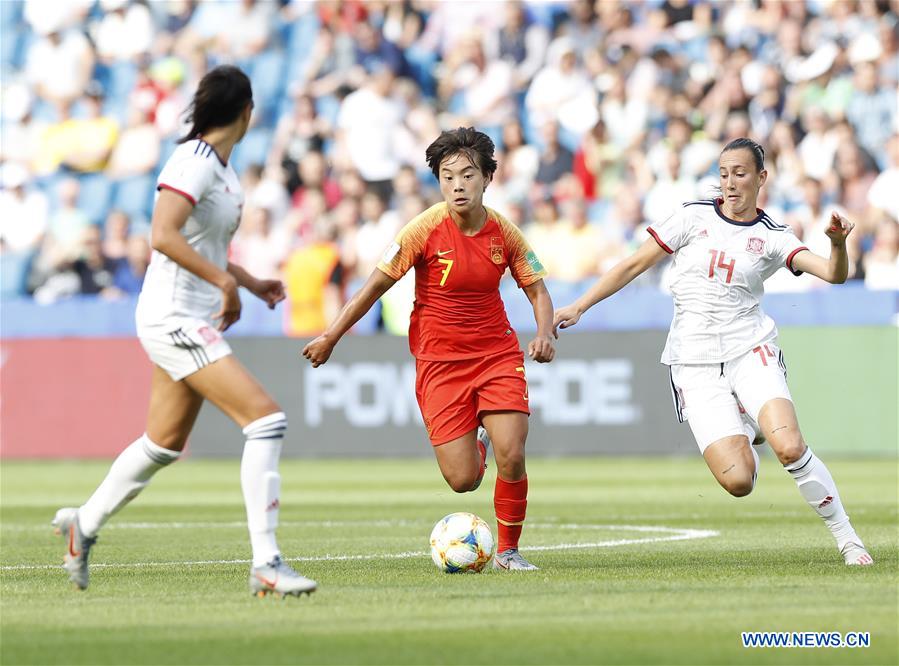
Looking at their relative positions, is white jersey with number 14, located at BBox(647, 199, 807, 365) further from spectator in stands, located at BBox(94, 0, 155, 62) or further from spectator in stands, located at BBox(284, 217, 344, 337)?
spectator in stands, located at BBox(94, 0, 155, 62)

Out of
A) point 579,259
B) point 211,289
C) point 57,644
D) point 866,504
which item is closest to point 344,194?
point 579,259

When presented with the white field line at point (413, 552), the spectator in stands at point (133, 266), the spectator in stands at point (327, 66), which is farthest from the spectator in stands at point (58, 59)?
the white field line at point (413, 552)

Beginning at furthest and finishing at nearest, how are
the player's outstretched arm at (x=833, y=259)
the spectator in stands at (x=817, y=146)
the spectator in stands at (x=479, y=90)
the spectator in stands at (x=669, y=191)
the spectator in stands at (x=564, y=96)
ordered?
the spectator in stands at (x=479, y=90) < the spectator in stands at (x=564, y=96) < the spectator in stands at (x=669, y=191) < the spectator in stands at (x=817, y=146) < the player's outstretched arm at (x=833, y=259)

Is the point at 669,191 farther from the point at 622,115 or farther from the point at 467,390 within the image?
the point at 467,390

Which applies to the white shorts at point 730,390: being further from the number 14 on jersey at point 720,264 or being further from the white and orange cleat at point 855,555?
the white and orange cleat at point 855,555

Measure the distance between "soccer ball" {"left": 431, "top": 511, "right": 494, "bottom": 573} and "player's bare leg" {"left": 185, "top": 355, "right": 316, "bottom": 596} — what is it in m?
1.43

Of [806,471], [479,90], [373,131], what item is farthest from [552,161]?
[806,471]

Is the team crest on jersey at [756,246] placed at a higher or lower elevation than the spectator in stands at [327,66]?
lower

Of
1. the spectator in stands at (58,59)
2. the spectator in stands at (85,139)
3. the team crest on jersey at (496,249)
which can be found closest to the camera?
the team crest on jersey at (496,249)

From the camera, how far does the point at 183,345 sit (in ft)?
25.4

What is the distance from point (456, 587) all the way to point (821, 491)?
2266mm

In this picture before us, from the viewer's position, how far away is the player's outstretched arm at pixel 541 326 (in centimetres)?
900

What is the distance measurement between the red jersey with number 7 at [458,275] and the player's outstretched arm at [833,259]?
1.46 meters

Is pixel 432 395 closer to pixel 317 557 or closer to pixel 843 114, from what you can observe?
pixel 317 557
